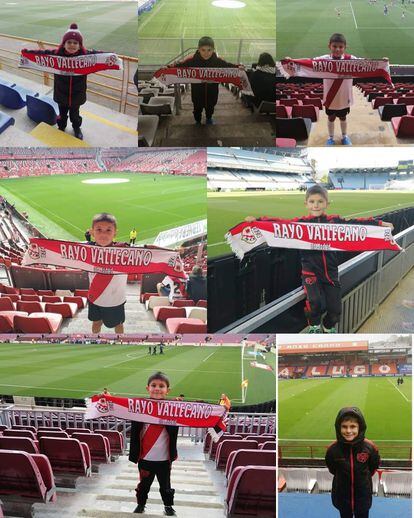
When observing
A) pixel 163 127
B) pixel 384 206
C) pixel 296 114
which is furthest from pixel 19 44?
pixel 384 206

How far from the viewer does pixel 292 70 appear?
10.7 ft

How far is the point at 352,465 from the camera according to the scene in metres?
3.31

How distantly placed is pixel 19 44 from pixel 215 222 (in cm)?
162

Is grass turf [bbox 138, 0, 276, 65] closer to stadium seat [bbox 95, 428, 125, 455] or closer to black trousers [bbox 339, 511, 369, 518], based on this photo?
stadium seat [bbox 95, 428, 125, 455]

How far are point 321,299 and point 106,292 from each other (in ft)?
4.50

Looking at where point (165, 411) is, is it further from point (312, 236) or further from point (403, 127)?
point (403, 127)

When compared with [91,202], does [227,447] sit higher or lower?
lower

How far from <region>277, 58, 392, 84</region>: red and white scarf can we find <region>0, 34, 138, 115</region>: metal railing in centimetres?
91

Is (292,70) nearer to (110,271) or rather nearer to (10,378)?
(110,271)

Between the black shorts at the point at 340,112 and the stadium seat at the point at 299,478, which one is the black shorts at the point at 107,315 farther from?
the black shorts at the point at 340,112

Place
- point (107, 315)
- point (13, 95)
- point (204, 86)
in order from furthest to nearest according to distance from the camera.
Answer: point (107, 315) → point (13, 95) → point (204, 86)

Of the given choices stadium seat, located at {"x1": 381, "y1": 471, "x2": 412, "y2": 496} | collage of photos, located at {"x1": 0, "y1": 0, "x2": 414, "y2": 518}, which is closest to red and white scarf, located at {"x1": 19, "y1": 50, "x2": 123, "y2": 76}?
collage of photos, located at {"x1": 0, "y1": 0, "x2": 414, "y2": 518}

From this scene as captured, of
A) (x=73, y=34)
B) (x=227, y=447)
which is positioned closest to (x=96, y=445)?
(x=227, y=447)

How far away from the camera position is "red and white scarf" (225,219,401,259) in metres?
3.39
